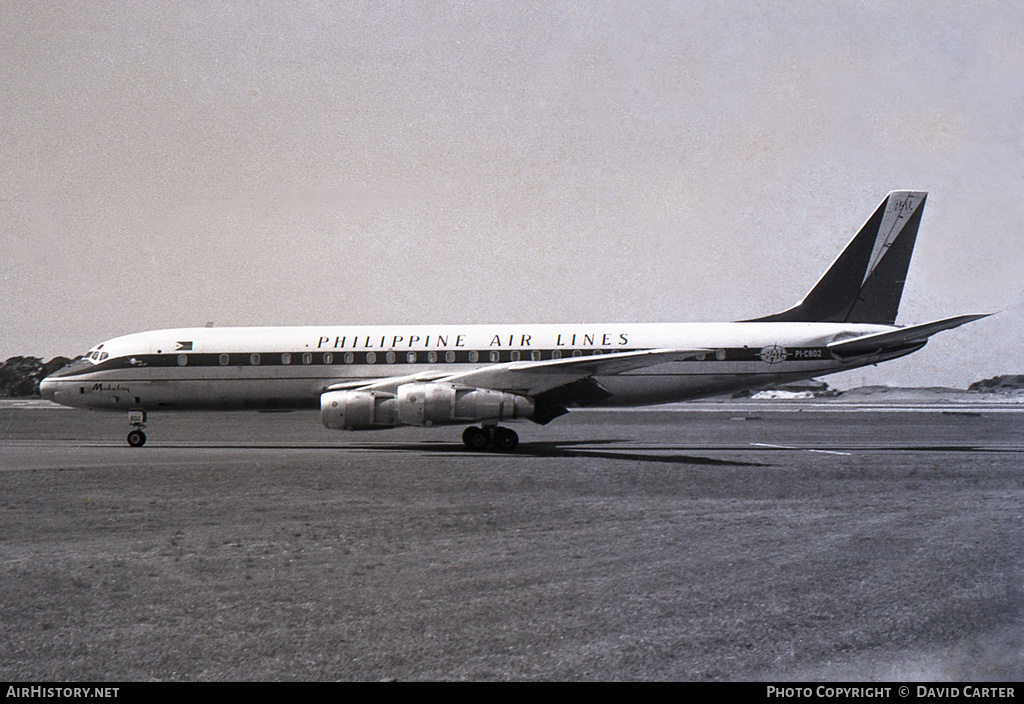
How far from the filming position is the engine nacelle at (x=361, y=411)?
21.1 meters

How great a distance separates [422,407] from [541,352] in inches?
187

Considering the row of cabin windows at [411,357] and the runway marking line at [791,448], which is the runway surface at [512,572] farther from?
the row of cabin windows at [411,357]

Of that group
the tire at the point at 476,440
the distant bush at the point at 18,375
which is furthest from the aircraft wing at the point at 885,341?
the distant bush at the point at 18,375

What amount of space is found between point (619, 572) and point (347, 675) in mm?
3232

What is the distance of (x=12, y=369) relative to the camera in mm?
64562

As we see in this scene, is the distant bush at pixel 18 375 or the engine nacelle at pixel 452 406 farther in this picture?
the distant bush at pixel 18 375

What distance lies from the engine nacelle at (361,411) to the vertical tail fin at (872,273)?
40.7 feet

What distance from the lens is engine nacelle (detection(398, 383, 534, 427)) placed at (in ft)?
68.6

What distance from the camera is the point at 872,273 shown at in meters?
26.1

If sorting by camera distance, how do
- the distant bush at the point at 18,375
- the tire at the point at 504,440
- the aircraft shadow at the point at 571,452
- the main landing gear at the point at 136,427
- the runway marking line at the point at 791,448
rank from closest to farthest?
the aircraft shadow at the point at 571,452 → the runway marking line at the point at 791,448 → the tire at the point at 504,440 → the main landing gear at the point at 136,427 → the distant bush at the point at 18,375

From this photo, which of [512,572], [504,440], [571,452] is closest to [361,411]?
[504,440]
